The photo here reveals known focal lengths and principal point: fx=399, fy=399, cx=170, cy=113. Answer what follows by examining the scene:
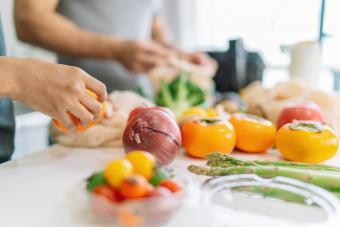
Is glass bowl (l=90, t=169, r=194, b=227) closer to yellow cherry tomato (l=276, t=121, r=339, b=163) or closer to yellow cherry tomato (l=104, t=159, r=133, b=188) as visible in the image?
yellow cherry tomato (l=104, t=159, r=133, b=188)

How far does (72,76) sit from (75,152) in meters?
0.25

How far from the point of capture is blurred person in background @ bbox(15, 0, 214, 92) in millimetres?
1220

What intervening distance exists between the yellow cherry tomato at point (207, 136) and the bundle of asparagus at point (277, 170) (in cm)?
9

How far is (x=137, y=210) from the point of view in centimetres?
41

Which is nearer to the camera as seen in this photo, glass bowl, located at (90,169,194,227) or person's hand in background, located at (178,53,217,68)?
glass bowl, located at (90,169,194,227)

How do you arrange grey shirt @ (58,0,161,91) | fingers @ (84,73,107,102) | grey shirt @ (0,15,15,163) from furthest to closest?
grey shirt @ (58,0,161,91) → grey shirt @ (0,15,15,163) → fingers @ (84,73,107,102)

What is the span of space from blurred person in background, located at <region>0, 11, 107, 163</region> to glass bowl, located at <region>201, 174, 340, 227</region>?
25 cm

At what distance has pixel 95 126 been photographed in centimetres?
86

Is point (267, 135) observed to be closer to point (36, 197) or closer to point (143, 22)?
point (36, 197)

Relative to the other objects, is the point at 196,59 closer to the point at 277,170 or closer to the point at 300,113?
the point at 300,113

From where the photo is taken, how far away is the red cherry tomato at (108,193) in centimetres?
42

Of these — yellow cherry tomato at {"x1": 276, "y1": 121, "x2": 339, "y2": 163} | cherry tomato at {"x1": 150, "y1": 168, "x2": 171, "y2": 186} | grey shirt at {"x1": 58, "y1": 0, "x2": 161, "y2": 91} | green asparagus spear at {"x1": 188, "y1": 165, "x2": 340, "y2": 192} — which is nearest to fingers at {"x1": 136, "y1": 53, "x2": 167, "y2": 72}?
grey shirt at {"x1": 58, "y1": 0, "x2": 161, "y2": 91}

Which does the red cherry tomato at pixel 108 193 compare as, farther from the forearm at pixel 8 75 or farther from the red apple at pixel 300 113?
the red apple at pixel 300 113

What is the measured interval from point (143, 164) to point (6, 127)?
0.52m
